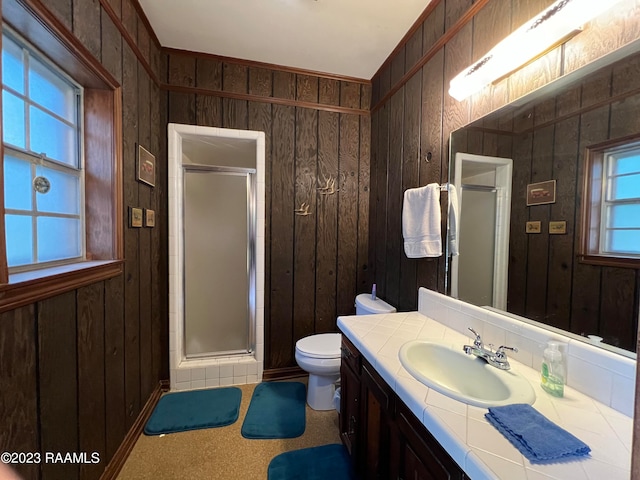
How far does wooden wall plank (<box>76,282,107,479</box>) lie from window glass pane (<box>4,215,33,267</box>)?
0.21 metres

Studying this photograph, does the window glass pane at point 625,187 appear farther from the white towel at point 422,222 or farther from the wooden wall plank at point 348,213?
the wooden wall plank at point 348,213

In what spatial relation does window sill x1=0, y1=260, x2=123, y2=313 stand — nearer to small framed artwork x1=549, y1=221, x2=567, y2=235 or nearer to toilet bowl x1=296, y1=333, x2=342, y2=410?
toilet bowl x1=296, y1=333, x2=342, y2=410

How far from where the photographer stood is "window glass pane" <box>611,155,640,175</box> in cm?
72

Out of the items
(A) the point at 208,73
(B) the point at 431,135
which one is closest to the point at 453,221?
(B) the point at 431,135

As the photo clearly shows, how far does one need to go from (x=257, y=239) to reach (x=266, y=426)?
1325mm

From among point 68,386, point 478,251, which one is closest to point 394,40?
A: point 478,251

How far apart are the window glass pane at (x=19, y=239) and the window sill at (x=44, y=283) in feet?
0.19

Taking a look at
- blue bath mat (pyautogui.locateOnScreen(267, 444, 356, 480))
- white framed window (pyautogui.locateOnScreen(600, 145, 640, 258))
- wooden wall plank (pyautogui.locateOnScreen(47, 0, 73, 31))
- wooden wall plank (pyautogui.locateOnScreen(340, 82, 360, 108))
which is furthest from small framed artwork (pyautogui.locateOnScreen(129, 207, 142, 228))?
white framed window (pyautogui.locateOnScreen(600, 145, 640, 258))

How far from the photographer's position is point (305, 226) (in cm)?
228

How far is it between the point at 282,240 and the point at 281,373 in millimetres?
1166

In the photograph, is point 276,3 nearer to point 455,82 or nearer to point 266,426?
point 455,82

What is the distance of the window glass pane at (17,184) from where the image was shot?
2.93 ft

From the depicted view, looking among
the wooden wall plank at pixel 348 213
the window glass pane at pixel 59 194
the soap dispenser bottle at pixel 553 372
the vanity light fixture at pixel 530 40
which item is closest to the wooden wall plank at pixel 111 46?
the window glass pane at pixel 59 194

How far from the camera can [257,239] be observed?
2.17 meters
